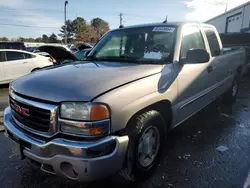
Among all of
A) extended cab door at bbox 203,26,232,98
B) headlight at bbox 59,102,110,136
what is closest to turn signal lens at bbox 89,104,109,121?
headlight at bbox 59,102,110,136

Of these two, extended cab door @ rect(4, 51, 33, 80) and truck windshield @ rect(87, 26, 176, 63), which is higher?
truck windshield @ rect(87, 26, 176, 63)

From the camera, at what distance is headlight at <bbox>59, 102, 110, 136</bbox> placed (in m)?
2.04

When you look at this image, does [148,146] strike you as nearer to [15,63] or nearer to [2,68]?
[2,68]

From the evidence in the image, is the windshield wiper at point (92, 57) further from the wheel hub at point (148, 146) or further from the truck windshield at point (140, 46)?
the wheel hub at point (148, 146)

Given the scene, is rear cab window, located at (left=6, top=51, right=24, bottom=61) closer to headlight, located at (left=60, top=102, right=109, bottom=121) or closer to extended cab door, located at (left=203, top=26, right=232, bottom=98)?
extended cab door, located at (left=203, top=26, right=232, bottom=98)

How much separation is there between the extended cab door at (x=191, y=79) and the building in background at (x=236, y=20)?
18.4 meters

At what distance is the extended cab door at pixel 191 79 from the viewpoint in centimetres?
311

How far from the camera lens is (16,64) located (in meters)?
8.64

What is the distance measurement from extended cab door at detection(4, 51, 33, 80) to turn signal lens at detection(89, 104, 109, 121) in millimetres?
→ 7506

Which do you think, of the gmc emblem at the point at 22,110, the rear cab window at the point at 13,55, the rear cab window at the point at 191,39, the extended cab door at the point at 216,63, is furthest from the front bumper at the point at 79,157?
the rear cab window at the point at 13,55

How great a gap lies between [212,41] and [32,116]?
350 cm

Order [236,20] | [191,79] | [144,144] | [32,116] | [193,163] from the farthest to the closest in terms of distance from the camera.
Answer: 1. [236,20]
2. [191,79]
3. [193,163]
4. [144,144]
5. [32,116]

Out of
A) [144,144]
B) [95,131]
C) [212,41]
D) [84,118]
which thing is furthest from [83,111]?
[212,41]

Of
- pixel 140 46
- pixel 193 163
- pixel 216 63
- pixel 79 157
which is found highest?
pixel 140 46
